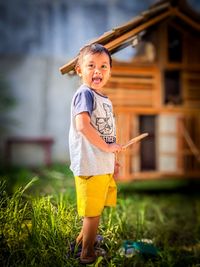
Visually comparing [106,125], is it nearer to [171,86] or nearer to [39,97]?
[171,86]

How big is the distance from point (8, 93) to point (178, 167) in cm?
744

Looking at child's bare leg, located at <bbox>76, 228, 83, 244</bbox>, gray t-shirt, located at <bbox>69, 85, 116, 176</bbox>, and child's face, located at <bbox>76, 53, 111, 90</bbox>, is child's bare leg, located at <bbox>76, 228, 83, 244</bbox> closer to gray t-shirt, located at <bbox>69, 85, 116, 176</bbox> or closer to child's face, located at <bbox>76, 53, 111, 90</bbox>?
gray t-shirt, located at <bbox>69, 85, 116, 176</bbox>

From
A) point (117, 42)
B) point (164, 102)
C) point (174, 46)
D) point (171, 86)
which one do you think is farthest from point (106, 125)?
point (171, 86)

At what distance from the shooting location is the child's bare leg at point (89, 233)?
2561 millimetres

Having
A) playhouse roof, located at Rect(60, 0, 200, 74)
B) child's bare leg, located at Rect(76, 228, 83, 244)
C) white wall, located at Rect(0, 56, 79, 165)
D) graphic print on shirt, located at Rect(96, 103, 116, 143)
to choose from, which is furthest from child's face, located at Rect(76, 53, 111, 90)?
white wall, located at Rect(0, 56, 79, 165)

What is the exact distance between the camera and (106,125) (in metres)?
2.60

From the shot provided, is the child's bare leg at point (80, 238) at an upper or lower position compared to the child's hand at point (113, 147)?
lower

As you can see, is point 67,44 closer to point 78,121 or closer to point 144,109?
point 144,109

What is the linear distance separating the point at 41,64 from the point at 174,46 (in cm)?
657

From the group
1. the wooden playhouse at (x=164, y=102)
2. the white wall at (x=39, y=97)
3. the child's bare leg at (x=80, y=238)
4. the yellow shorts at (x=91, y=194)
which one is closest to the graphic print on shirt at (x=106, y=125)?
the yellow shorts at (x=91, y=194)

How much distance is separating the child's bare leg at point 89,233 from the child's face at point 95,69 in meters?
0.90

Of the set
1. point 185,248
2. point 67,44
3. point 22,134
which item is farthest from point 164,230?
point 67,44

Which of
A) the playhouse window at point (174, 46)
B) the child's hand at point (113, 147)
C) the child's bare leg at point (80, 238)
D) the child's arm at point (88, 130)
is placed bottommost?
the child's bare leg at point (80, 238)

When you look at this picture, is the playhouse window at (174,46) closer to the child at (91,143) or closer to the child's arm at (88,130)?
the child at (91,143)
